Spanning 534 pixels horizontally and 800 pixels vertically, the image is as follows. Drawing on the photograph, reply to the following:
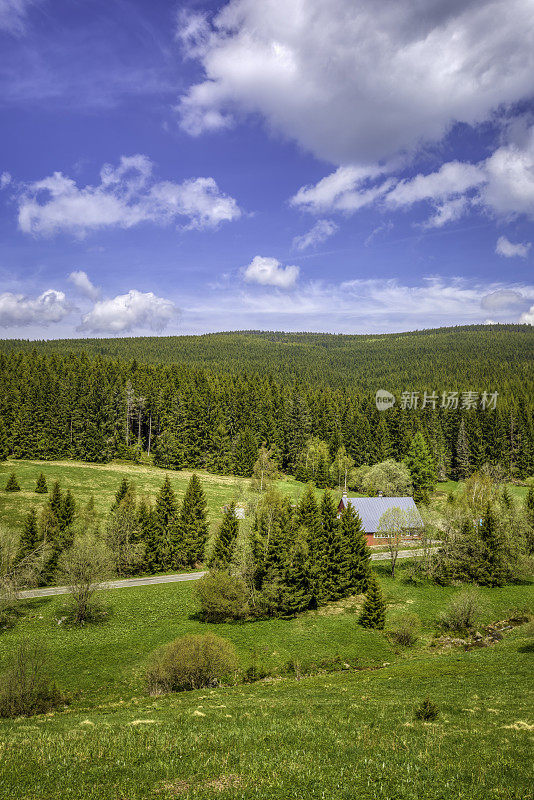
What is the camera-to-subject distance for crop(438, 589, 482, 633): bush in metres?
41.1

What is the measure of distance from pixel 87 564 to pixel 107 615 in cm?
614

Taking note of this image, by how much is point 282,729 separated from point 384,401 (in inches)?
5329

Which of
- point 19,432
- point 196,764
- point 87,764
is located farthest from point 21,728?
point 19,432

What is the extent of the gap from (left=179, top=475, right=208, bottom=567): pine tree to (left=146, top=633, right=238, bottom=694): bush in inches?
1195

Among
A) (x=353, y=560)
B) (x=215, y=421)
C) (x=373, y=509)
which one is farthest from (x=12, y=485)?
(x=373, y=509)

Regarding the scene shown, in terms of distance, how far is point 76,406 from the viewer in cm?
11075

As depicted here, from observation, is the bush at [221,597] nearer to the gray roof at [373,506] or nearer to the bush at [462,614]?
the bush at [462,614]

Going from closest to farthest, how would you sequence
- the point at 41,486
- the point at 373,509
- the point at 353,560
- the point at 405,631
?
1. the point at 405,631
2. the point at 353,560
3. the point at 41,486
4. the point at 373,509

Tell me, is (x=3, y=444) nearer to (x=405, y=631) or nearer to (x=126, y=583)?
(x=126, y=583)

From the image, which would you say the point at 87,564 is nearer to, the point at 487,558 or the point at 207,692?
the point at 207,692

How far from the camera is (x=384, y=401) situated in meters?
145

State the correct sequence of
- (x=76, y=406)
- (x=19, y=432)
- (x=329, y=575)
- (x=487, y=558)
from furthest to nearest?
1. (x=76, y=406)
2. (x=19, y=432)
3. (x=487, y=558)
4. (x=329, y=575)

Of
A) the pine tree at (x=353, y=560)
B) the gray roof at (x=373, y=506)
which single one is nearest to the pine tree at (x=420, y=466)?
the gray roof at (x=373, y=506)

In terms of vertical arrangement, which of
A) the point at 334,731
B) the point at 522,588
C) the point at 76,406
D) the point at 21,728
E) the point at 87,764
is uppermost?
the point at 76,406
